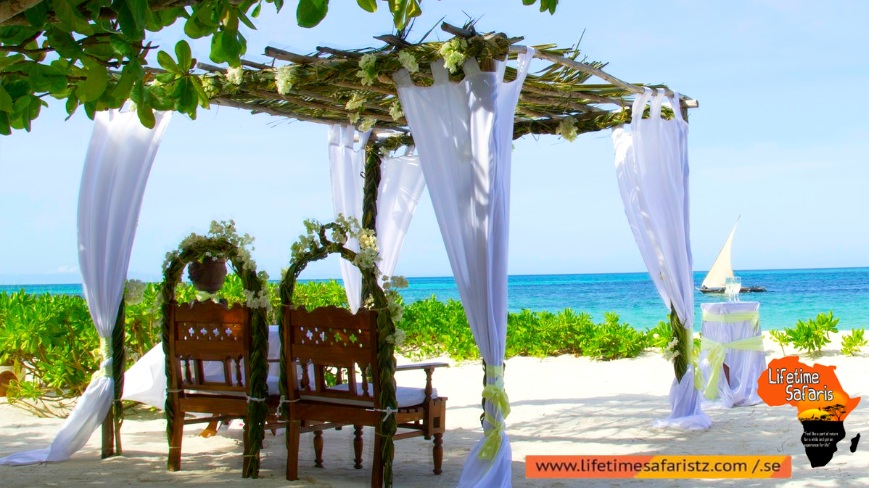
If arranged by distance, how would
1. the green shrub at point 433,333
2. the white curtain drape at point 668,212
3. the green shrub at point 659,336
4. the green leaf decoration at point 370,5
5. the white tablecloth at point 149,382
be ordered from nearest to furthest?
the green leaf decoration at point 370,5, the white tablecloth at point 149,382, the white curtain drape at point 668,212, the green shrub at point 659,336, the green shrub at point 433,333

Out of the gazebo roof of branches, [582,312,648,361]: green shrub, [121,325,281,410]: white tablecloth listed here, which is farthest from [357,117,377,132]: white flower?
Result: [582,312,648,361]: green shrub

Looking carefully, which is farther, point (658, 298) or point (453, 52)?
point (658, 298)

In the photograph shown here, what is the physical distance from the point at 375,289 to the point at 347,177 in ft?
8.87

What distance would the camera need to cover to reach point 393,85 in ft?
15.6

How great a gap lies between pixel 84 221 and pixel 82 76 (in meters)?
2.47

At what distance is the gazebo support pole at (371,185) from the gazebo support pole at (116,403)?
2.11 m

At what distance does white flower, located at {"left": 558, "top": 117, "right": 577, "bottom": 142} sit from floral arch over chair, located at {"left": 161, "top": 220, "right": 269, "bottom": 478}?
2.51m

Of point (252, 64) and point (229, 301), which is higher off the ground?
point (252, 64)

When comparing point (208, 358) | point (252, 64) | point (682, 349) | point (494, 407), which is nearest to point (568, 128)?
point (682, 349)

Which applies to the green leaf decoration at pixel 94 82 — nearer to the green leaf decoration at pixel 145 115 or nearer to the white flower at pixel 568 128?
the green leaf decoration at pixel 145 115

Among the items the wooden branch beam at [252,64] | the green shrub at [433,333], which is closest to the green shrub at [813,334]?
the green shrub at [433,333]

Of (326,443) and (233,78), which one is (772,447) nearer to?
(326,443)

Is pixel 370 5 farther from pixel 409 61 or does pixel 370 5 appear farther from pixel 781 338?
pixel 781 338

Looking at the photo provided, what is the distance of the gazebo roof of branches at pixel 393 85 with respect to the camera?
13.9 ft
